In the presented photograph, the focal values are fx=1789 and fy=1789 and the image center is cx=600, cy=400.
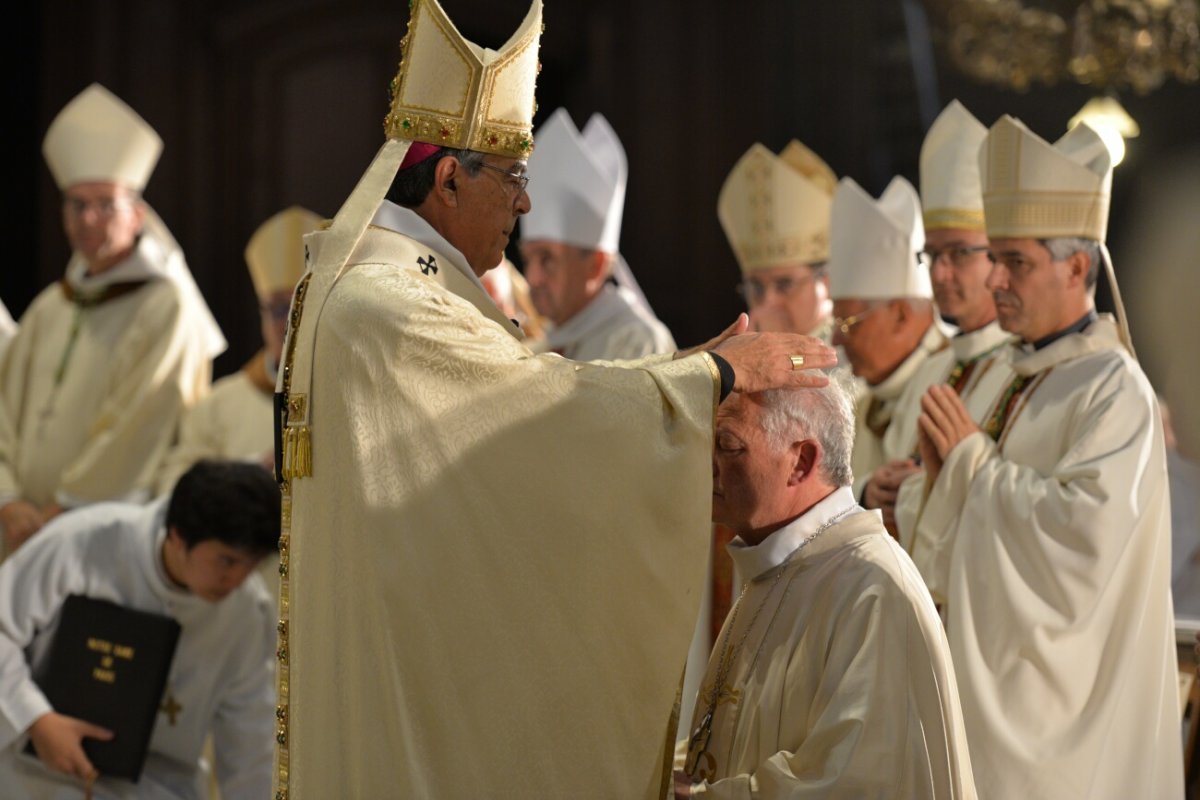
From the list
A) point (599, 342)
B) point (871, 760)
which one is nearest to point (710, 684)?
point (871, 760)

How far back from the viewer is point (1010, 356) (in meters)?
4.49

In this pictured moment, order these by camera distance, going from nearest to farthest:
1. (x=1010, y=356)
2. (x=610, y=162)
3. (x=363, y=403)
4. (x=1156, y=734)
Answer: (x=363, y=403) → (x=1156, y=734) → (x=1010, y=356) → (x=610, y=162)

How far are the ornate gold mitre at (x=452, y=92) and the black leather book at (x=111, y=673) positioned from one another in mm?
1743

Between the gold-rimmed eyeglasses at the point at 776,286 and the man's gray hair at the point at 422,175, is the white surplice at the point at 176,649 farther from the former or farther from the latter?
the gold-rimmed eyeglasses at the point at 776,286

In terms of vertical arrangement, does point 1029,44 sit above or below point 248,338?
above

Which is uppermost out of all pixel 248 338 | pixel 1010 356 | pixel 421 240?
pixel 421 240

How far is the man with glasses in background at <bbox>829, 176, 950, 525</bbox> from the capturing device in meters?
5.38

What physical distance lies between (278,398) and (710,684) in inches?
35.7

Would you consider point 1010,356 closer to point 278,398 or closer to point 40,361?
point 278,398

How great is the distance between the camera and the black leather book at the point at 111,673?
432 cm

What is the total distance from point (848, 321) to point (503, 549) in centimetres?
265

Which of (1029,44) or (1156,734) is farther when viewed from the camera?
(1029,44)

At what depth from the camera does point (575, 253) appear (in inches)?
241

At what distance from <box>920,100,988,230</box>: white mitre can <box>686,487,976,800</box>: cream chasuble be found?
2.20m
